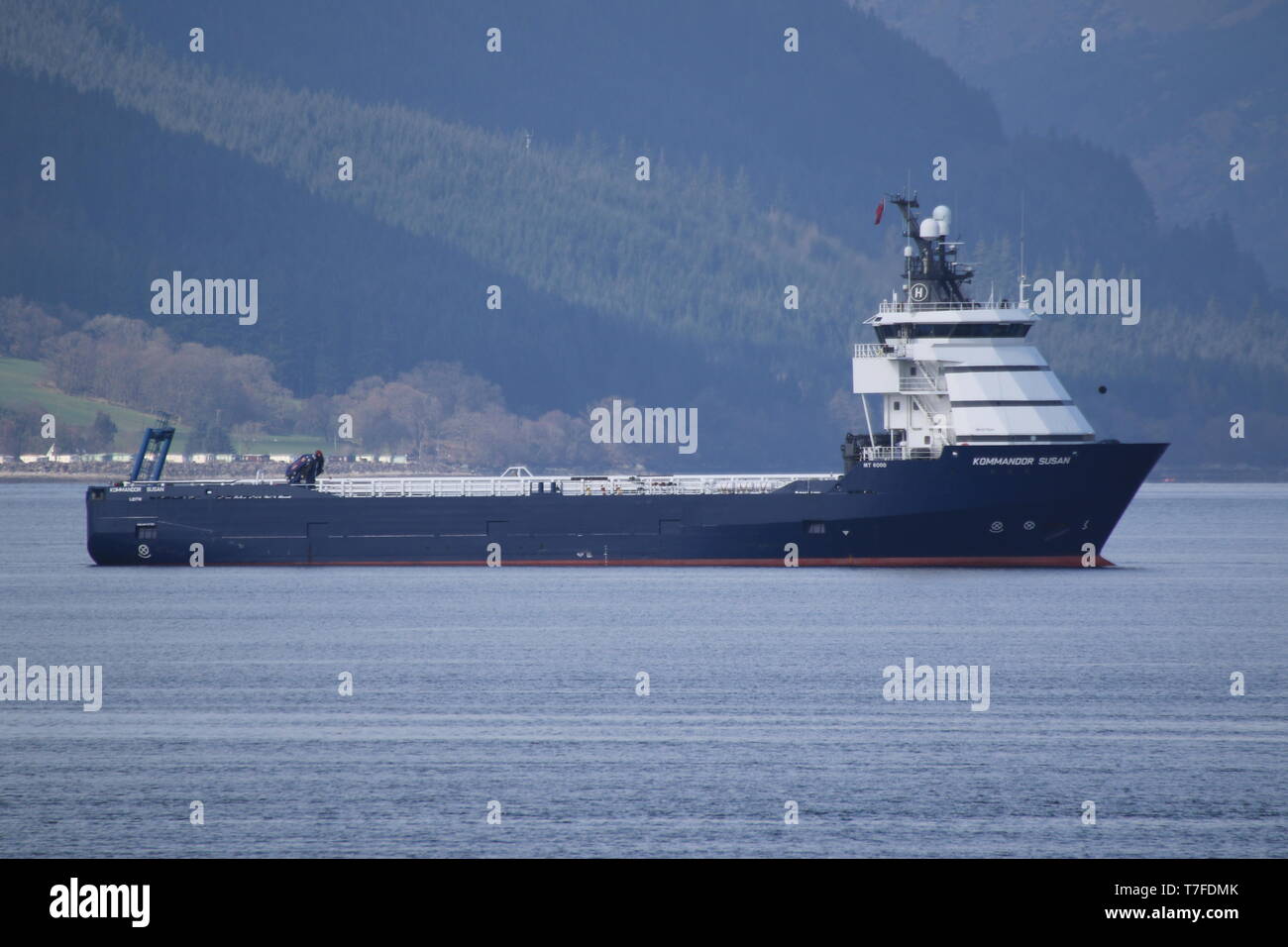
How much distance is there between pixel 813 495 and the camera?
5478 centimetres

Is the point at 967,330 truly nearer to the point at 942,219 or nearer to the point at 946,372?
the point at 946,372

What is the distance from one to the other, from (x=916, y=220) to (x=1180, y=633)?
1875 centimetres

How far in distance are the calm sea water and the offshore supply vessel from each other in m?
1.58

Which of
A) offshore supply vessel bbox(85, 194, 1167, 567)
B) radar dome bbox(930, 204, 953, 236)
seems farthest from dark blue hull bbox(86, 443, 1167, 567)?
radar dome bbox(930, 204, 953, 236)

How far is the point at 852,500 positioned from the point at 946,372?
17.0ft

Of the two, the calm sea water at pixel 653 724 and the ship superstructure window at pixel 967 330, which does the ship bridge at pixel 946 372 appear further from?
the calm sea water at pixel 653 724

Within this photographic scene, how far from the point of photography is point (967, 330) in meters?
56.0

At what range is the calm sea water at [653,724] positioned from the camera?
24.0m

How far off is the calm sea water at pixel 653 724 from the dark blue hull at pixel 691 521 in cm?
147

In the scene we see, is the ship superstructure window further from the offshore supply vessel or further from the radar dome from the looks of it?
the radar dome

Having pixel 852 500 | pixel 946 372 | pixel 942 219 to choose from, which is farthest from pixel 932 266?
pixel 852 500

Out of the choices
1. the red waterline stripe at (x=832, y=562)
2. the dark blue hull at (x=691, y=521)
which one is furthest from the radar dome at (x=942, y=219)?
the red waterline stripe at (x=832, y=562)

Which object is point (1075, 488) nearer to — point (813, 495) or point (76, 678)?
point (813, 495)
